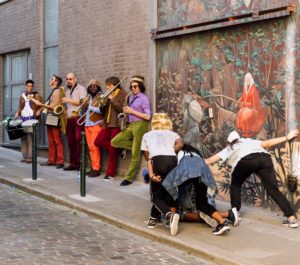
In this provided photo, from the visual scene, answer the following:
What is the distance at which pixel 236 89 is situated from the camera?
899cm

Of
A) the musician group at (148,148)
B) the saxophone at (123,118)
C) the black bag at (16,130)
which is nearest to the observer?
the musician group at (148,148)

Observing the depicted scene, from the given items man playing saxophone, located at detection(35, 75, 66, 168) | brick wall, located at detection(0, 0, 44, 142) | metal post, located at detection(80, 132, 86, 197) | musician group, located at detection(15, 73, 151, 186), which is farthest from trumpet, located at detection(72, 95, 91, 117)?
brick wall, located at detection(0, 0, 44, 142)

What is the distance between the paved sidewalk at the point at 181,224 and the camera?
6.43m

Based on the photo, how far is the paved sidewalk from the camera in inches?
253

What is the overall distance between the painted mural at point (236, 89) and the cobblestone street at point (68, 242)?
7.60 feet

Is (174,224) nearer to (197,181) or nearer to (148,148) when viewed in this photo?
(197,181)

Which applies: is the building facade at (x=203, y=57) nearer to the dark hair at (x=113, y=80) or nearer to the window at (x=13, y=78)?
the dark hair at (x=113, y=80)

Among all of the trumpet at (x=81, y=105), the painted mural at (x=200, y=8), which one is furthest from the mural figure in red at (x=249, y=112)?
the trumpet at (x=81, y=105)

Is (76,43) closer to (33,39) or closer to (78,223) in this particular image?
(33,39)

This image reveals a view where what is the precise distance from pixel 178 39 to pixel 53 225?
417 centimetres

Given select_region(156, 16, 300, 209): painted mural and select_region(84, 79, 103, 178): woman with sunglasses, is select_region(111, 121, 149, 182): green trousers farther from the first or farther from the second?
select_region(84, 79, 103, 178): woman with sunglasses

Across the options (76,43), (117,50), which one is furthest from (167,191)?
(76,43)

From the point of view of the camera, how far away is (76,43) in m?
13.6

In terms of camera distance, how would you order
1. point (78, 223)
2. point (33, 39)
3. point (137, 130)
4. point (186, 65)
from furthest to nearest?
point (33, 39)
point (137, 130)
point (186, 65)
point (78, 223)
